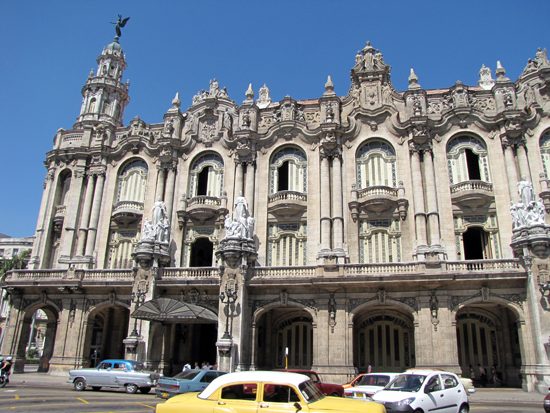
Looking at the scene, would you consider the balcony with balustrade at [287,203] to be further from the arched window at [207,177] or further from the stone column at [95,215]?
the stone column at [95,215]

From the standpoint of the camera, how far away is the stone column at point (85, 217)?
34.4m

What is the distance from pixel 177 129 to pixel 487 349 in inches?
1045

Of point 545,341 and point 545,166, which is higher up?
point 545,166

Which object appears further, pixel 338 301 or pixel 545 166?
pixel 545 166

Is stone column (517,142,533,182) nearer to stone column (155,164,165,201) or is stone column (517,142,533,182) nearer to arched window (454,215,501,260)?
arched window (454,215,501,260)

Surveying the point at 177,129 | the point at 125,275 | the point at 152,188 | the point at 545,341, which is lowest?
the point at 545,341

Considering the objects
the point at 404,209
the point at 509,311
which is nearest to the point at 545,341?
the point at 509,311

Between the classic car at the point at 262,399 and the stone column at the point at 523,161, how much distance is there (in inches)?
987

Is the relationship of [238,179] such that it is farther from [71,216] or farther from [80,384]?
[80,384]

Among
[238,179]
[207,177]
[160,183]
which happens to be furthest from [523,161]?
[160,183]

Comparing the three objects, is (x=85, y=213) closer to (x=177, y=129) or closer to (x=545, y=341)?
(x=177, y=129)

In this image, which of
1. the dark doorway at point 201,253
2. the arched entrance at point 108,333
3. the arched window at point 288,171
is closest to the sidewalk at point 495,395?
the arched entrance at point 108,333

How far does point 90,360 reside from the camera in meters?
31.9

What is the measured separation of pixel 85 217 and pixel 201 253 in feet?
30.3
